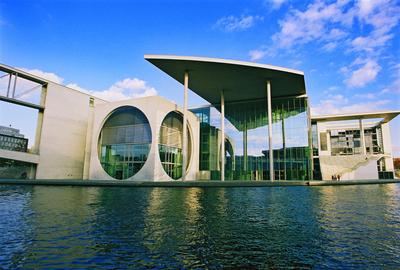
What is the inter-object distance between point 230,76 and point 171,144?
29.8ft

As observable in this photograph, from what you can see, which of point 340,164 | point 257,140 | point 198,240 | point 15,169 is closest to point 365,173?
point 340,164

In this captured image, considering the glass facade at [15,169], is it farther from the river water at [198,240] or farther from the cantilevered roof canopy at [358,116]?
the cantilevered roof canopy at [358,116]

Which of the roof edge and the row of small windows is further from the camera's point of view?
the row of small windows

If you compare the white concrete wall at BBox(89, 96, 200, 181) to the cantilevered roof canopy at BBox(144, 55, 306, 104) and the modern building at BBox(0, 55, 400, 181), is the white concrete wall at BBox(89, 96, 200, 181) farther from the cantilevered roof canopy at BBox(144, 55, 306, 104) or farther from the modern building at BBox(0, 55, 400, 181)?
the cantilevered roof canopy at BBox(144, 55, 306, 104)

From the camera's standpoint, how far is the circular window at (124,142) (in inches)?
1018

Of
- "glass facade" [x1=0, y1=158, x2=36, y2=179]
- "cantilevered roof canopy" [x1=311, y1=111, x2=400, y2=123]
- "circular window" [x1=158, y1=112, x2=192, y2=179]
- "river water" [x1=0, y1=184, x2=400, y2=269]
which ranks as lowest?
"river water" [x1=0, y1=184, x2=400, y2=269]

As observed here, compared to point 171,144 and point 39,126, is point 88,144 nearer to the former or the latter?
point 39,126

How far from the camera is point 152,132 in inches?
988

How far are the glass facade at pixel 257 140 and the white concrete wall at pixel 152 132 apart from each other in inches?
121

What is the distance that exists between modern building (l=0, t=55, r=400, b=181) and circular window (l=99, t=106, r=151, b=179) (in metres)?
0.10

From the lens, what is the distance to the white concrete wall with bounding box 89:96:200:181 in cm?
2478

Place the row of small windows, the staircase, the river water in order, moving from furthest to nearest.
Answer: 1. the staircase
2. the row of small windows
3. the river water

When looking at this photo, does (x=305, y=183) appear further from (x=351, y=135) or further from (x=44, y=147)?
(x=351, y=135)

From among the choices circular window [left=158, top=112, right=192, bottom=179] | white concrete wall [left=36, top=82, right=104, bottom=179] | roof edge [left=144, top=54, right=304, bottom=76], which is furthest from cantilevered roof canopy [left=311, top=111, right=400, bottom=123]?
white concrete wall [left=36, top=82, right=104, bottom=179]
